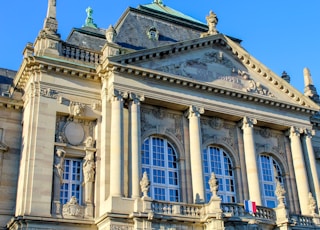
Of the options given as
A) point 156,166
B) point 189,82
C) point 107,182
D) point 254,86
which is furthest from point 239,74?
point 107,182

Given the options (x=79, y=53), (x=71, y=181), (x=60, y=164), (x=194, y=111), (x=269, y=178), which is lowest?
(x=71, y=181)

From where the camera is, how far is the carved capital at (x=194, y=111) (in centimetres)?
2438

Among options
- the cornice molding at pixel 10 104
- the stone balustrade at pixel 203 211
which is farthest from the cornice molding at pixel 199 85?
the stone balustrade at pixel 203 211

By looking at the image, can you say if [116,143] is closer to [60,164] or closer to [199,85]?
[60,164]

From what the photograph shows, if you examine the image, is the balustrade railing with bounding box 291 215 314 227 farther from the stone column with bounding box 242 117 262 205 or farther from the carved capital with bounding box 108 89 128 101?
the carved capital with bounding box 108 89 128 101

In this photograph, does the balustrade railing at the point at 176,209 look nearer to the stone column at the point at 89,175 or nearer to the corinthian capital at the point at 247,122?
the stone column at the point at 89,175

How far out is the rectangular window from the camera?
21.7m

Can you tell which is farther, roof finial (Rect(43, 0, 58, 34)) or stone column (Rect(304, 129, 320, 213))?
stone column (Rect(304, 129, 320, 213))

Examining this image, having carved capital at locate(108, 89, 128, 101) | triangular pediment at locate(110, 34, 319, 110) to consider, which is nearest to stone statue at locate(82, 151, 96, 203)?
carved capital at locate(108, 89, 128, 101)

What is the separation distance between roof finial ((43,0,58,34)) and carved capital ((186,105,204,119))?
795 cm

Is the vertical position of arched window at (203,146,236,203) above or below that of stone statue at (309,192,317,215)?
above

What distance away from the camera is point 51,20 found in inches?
965

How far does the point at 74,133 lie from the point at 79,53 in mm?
4347

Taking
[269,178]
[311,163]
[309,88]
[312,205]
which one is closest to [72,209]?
[269,178]
